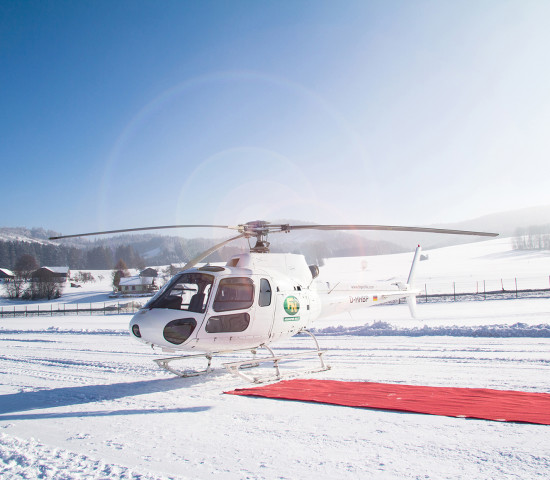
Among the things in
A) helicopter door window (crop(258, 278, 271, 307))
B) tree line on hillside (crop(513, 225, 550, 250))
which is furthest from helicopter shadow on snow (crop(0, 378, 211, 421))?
tree line on hillside (crop(513, 225, 550, 250))

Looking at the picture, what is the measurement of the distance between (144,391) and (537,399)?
22.5ft

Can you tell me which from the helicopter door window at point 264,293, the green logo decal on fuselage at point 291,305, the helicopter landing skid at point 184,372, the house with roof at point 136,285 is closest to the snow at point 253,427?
the helicopter landing skid at point 184,372

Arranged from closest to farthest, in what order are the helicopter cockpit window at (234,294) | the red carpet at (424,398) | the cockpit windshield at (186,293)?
the red carpet at (424,398) < the cockpit windshield at (186,293) < the helicopter cockpit window at (234,294)

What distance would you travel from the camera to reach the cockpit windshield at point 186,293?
8.08 meters

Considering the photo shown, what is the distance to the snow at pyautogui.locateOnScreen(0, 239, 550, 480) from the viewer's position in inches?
163

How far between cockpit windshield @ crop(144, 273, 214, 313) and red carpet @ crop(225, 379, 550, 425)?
1.85 m

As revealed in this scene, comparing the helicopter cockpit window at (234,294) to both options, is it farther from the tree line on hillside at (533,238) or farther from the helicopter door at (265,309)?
the tree line on hillside at (533,238)

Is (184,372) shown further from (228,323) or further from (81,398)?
(81,398)

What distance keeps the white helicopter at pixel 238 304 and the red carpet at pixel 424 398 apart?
1.13 m

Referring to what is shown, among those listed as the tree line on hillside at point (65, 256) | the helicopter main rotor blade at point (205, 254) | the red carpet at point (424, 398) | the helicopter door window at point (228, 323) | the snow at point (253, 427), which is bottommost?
the red carpet at point (424, 398)

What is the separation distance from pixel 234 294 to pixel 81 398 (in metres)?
3.43

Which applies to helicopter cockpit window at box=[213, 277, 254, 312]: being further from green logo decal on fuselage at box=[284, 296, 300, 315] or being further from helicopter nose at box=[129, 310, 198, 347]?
green logo decal on fuselage at box=[284, 296, 300, 315]

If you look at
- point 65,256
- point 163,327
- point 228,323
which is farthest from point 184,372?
point 65,256

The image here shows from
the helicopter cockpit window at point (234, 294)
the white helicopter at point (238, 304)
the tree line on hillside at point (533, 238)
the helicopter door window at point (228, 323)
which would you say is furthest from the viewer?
the tree line on hillside at point (533, 238)
